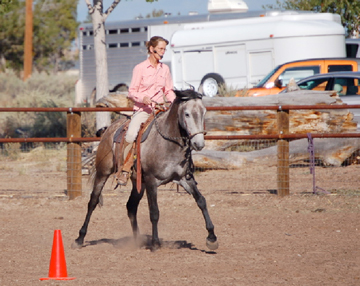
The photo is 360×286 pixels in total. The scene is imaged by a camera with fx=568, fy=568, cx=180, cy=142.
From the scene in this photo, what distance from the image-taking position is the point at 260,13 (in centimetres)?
1994

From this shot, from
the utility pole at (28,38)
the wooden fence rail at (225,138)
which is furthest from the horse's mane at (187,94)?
the utility pole at (28,38)

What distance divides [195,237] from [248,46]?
1196cm

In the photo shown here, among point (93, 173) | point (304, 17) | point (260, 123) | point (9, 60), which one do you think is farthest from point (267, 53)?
point (9, 60)

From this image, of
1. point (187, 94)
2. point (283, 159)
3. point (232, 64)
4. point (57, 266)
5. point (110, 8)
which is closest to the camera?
point (57, 266)

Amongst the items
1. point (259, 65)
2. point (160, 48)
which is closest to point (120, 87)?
point (259, 65)

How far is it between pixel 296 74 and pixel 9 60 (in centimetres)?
2987

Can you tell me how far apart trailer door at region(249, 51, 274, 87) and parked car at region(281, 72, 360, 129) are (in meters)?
3.97

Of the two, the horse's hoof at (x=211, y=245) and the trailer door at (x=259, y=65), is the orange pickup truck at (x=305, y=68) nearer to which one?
the trailer door at (x=259, y=65)

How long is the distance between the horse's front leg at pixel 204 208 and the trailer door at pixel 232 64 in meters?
12.2

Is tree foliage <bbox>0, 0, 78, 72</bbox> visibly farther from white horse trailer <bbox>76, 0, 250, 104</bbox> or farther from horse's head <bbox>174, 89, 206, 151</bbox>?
horse's head <bbox>174, 89, 206, 151</bbox>

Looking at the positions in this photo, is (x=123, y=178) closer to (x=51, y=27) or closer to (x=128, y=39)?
(x=128, y=39)

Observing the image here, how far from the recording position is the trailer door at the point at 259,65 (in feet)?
58.4

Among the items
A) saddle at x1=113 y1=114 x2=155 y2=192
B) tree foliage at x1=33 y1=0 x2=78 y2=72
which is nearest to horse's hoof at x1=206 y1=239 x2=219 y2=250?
saddle at x1=113 y1=114 x2=155 y2=192

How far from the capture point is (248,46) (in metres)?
18.0
